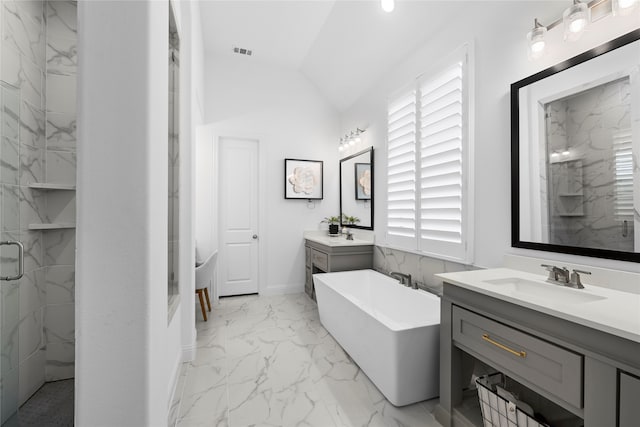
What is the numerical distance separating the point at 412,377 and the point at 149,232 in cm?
168

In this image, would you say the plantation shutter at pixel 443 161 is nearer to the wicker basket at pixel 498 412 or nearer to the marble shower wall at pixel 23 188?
the wicker basket at pixel 498 412

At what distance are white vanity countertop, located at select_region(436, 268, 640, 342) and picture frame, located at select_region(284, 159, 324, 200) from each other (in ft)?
9.70

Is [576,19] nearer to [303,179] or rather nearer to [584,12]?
[584,12]

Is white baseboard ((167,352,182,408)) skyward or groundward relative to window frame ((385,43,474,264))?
groundward

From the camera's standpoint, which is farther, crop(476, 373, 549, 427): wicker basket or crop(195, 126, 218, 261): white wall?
crop(195, 126, 218, 261): white wall

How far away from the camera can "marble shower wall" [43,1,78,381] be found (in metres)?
1.97

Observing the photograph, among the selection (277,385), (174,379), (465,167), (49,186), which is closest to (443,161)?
(465,167)

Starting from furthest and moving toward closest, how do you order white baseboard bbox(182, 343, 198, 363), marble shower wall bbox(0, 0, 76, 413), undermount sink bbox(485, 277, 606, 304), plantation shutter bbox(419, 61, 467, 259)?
Answer: white baseboard bbox(182, 343, 198, 363), plantation shutter bbox(419, 61, 467, 259), marble shower wall bbox(0, 0, 76, 413), undermount sink bbox(485, 277, 606, 304)

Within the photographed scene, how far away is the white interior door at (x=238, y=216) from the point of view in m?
4.14

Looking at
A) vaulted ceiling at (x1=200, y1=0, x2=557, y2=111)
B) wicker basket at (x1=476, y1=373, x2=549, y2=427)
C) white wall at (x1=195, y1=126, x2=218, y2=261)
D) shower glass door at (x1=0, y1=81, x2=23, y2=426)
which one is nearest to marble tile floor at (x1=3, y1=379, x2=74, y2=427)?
shower glass door at (x1=0, y1=81, x2=23, y2=426)

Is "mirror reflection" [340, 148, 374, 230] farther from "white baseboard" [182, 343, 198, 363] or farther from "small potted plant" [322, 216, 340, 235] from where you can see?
"white baseboard" [182, 343, 198, 363]

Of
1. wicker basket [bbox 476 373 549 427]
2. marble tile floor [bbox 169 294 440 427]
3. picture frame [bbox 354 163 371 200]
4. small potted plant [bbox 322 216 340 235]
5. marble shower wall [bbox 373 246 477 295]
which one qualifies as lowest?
marble tile floor [bbox 169 294 440 427]

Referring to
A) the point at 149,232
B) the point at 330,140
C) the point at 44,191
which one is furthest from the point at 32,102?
the point at 330,140

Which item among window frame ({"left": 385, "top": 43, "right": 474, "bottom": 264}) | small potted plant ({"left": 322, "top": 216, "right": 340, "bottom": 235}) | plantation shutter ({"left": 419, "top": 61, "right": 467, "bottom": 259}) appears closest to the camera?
window frame ({"left": 385, "top": 43, "right": 474, "bottom": 264})
